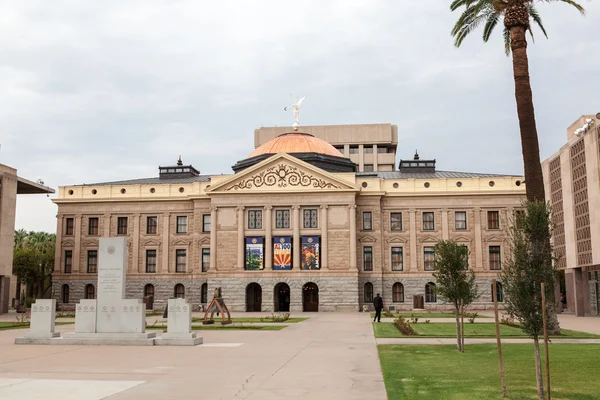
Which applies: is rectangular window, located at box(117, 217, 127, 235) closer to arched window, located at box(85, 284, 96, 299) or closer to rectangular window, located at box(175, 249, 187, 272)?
rectangular window, located at box(175, 249, 187, 272)

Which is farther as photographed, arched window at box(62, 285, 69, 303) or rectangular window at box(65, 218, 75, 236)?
rectangular window at box(65, 218, 75, 236)

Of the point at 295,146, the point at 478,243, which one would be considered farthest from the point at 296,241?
the point at 478,243

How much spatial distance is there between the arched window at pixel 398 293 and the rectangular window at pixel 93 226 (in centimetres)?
3301

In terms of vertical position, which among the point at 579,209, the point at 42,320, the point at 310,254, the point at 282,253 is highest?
the point at 579,209

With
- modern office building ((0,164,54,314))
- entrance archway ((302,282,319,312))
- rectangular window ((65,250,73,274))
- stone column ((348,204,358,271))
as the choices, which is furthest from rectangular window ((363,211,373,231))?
modern office building ((0,164,54,314))

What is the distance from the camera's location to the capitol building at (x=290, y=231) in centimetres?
6400

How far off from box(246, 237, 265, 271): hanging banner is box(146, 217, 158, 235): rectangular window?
11777mm

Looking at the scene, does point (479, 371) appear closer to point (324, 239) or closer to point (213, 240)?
point (324, 239)

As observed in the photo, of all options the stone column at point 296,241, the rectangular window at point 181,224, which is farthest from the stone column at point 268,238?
the rectangular window at point 181,224

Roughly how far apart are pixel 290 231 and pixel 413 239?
42.3 feet

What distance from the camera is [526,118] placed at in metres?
28.9

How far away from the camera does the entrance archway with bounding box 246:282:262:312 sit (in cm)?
6538

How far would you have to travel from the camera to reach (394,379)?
1628cm

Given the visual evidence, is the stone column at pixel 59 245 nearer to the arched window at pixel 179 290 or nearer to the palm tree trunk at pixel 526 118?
the arched window at pixel 179 290
